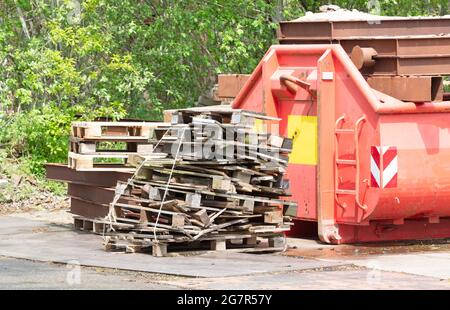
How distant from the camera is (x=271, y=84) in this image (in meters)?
13.2

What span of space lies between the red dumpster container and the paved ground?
31 centimetres

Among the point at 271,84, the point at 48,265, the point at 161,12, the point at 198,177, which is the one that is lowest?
the point at 48,265

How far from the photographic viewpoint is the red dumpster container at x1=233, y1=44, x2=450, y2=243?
1226 cm

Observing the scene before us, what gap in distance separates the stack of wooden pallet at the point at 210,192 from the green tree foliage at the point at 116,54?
17.8ft

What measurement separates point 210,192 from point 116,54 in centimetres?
741

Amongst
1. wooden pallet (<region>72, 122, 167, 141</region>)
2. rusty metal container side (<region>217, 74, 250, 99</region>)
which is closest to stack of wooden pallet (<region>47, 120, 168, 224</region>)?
wooden pallet (<region>72, 122, 167, 141</region>)

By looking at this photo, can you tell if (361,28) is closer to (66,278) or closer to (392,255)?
(392,255)

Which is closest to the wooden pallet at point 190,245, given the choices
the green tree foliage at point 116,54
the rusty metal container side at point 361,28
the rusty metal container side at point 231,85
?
the rusty metal container side at point 231,85

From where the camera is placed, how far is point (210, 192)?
11.7 metres

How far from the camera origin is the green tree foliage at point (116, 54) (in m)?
17.6

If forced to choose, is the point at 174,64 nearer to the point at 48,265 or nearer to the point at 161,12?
the point at 161,12

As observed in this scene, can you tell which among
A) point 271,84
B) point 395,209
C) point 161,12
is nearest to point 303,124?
point 271,84

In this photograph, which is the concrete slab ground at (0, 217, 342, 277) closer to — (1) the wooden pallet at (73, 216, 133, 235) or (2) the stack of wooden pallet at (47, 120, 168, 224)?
(1) the wooden pallet at (73, 216, 133, 235)

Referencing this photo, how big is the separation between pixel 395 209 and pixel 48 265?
373 cm
